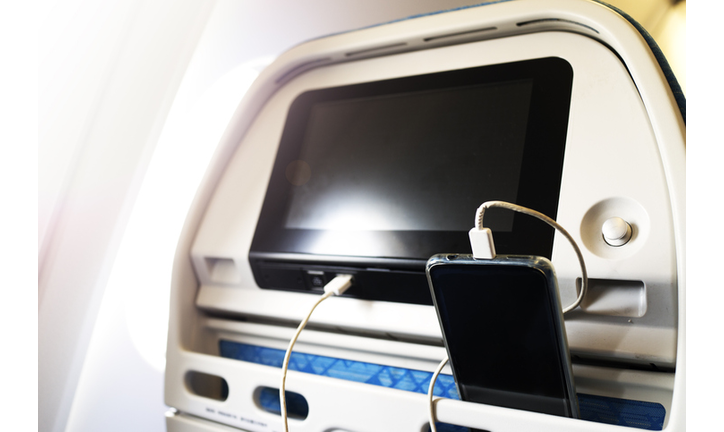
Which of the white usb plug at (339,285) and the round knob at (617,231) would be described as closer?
the round knob at (617,231)

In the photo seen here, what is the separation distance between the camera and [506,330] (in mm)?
517

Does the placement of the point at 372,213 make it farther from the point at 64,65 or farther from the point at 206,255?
the point at 64,65

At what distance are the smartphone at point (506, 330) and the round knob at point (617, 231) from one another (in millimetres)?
136

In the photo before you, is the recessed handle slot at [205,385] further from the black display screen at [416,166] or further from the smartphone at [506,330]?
the smartphone at [506,330]

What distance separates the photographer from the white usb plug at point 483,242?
0.48 meters

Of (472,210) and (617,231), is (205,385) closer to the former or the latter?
(472,210)

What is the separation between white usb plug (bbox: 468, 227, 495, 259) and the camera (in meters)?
0.48

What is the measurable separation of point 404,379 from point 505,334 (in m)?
0.22

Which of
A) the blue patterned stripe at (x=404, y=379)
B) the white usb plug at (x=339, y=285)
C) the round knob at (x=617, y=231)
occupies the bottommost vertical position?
the blue patterned stripe at (x=404, y=379)

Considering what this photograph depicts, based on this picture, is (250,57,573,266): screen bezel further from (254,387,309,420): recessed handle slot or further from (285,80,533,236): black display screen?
(254,387,309,420): recessed handle slot

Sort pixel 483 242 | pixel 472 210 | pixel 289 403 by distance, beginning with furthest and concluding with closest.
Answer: pixel 289 403
pixel 472 210
pixel 483 242

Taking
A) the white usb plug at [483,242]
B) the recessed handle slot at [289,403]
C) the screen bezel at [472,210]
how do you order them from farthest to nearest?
the recessed handle slot at [289,403], the screen bezel at [472,210], the white usb plug at [483,242]

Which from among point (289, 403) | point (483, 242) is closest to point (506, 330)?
point (483, 242)

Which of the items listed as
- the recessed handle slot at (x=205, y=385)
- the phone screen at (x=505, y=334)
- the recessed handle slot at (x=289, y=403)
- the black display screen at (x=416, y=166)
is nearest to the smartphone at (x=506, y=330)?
the phone screen at (x=505, y=334)
